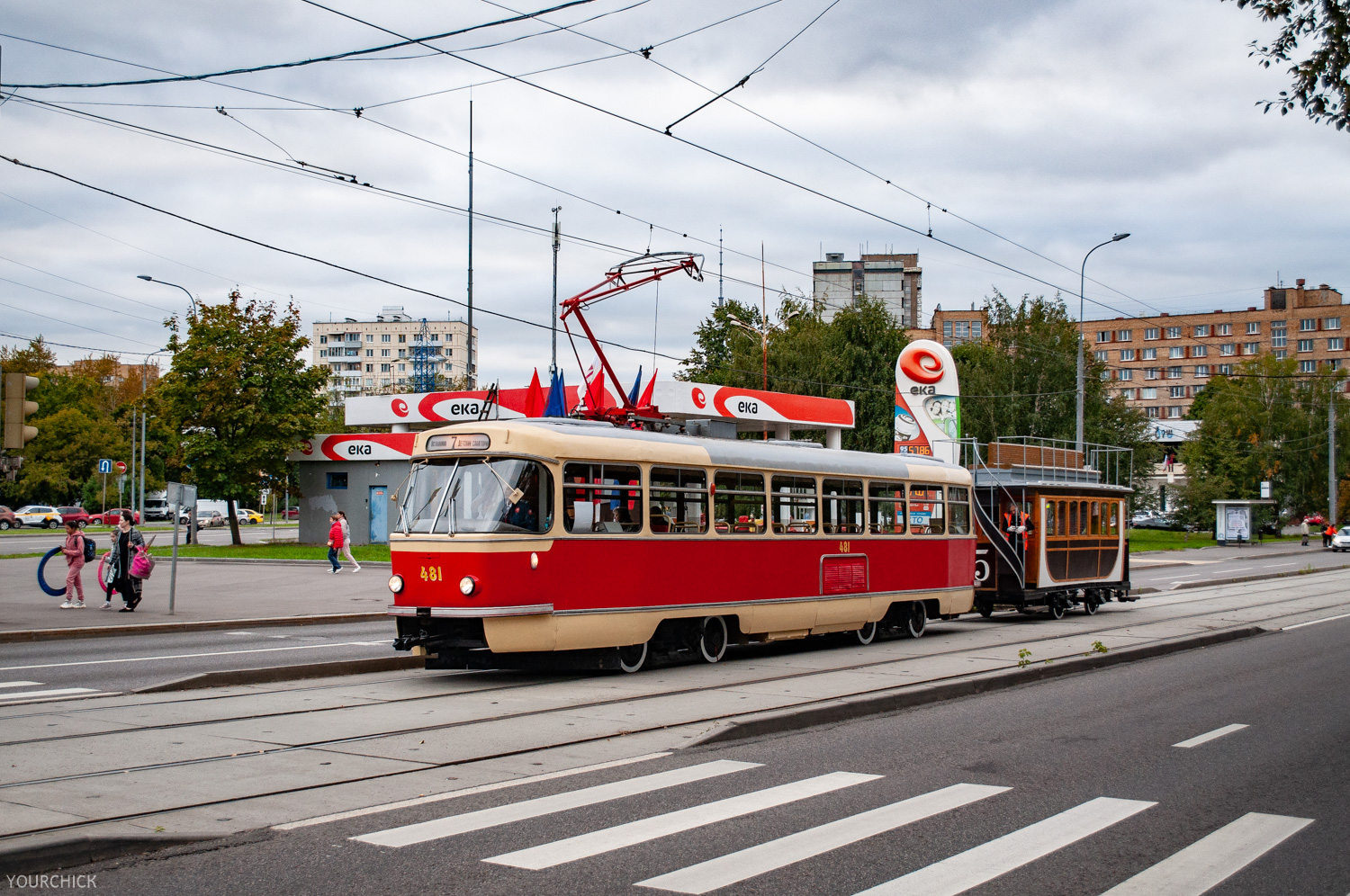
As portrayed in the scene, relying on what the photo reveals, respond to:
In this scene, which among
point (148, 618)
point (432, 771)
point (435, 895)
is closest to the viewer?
point (435, 895)

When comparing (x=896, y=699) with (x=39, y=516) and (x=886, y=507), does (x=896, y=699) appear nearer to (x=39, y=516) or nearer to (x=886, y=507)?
(x=886, y=507)

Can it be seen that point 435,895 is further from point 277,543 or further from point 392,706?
point 277,543

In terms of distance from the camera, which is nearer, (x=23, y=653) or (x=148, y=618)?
(x=23, y=653)

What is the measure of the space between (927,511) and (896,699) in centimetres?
789

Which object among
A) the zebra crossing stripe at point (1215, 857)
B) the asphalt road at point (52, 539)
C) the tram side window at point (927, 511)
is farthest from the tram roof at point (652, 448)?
the asphalt road at point (52, 539)

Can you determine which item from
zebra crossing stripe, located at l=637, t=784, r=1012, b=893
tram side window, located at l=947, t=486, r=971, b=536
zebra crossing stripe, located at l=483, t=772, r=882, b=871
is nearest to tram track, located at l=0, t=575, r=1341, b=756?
zebra crossing stripe, located at l=483, t=772, r=882, b=871

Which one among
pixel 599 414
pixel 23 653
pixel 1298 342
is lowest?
pixel 23 653

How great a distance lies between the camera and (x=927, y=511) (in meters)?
18.9

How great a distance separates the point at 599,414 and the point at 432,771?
322 inches

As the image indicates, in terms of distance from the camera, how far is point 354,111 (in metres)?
18.2

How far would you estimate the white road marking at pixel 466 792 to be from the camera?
659cm

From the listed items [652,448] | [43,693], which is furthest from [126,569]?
[652,448]

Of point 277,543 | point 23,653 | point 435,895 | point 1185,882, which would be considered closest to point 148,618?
point 23,653

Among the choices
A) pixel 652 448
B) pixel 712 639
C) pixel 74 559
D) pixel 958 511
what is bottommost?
pixel 712 639
